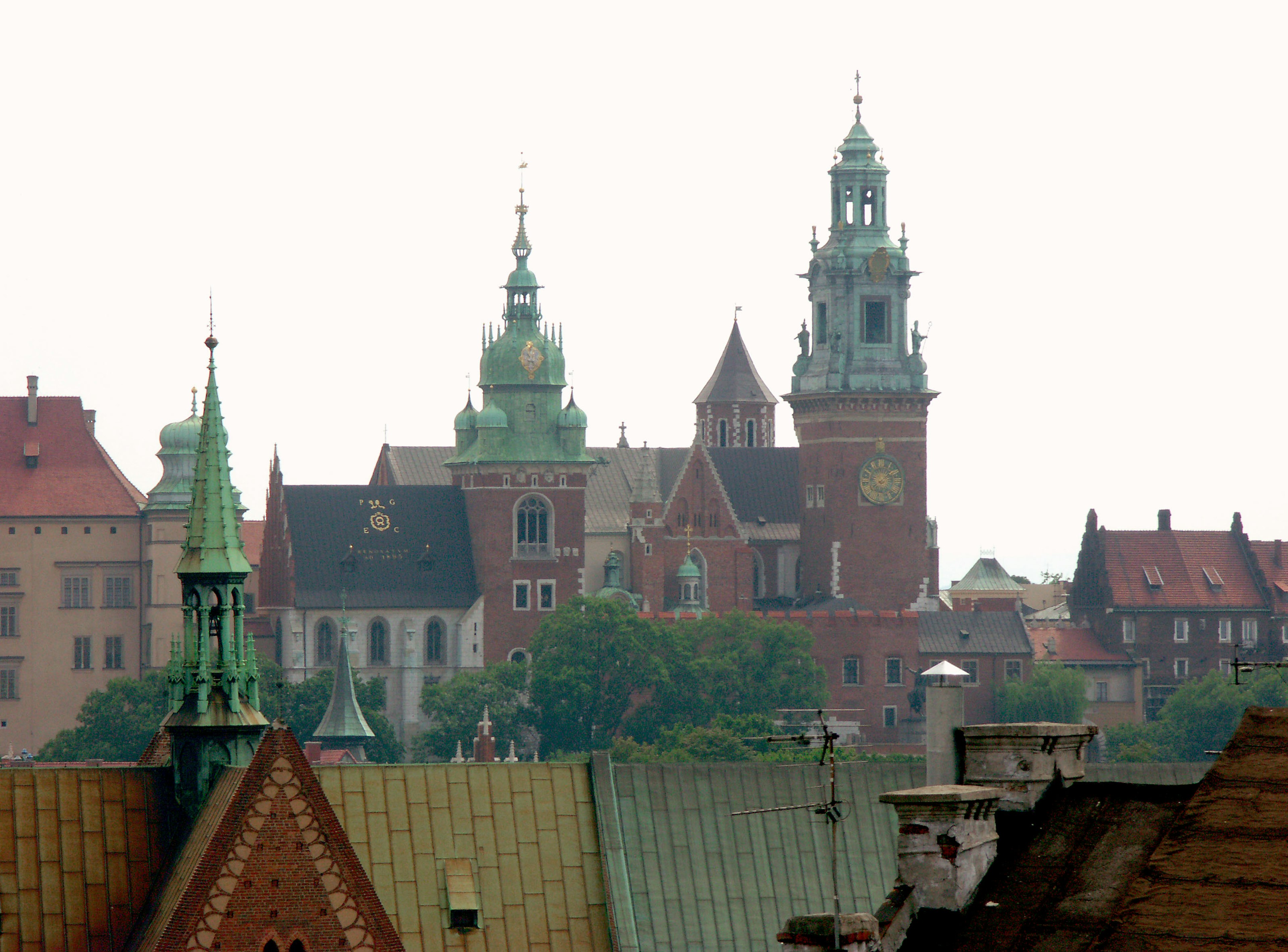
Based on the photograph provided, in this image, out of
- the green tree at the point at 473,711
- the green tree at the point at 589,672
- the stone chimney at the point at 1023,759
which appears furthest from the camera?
the green tree at the point at 589,672

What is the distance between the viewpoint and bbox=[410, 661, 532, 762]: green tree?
16425 cm

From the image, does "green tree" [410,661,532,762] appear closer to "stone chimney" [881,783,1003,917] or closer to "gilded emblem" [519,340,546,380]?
"gilded emblem" [519,340,546,380]

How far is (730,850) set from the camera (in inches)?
1467

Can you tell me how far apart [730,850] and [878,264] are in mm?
139516

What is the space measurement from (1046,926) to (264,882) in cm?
1421

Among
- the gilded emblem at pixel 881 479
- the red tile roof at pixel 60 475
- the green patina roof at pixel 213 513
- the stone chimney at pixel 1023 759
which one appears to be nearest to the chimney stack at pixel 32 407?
the red tile roof at pixel 60 475

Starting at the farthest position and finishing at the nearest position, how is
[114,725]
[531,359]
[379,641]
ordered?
[531,359], [379,641], [114,725]

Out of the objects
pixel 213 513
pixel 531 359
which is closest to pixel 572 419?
pixel 531 359

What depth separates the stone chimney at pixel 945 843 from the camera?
21.3 meters

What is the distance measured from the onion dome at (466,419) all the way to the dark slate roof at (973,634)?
29.3m

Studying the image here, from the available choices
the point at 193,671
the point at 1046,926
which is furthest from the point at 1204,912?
the point at 193,671

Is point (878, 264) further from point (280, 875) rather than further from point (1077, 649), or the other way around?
point (280, 875)

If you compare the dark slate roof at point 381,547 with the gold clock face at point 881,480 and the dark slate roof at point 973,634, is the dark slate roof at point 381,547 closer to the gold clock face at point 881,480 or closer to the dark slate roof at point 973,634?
the gold clock face at point 881,480

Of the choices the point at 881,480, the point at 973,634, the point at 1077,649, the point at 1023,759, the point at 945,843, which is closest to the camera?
the point at 945,843
